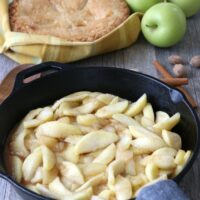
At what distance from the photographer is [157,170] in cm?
77

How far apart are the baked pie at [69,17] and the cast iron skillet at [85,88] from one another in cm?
25

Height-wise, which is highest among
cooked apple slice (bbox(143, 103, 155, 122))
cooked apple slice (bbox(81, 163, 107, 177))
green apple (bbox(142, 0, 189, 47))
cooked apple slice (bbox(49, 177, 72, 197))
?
cooked apple slice (bbox(49, 177, 72, 197))

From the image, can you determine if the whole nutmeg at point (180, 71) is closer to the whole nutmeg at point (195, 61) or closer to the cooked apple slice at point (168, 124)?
the whole nutmeg at point (195, 61)

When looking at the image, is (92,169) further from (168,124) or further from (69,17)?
(69,17)

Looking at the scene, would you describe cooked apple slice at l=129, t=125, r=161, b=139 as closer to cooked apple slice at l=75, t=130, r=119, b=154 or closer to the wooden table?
cooked apple slice at l=75, t=130, r=119, b=154

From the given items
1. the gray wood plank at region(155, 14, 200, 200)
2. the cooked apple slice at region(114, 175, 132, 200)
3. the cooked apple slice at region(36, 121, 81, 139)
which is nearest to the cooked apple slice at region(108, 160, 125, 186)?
the cooked apple slice at region(114, 175, 132, 200)

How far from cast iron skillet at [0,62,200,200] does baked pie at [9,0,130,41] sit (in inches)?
9.7

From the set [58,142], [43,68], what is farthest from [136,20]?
[58,142]

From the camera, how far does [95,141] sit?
0.82 metres

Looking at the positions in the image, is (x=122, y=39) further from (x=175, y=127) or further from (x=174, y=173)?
(x=174, y=173)

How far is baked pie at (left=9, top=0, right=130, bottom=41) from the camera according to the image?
120 centimetres

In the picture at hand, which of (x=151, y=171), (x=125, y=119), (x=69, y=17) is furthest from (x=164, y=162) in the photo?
(x=69, y=17)

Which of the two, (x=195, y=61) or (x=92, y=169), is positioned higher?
(x=92, y=169)

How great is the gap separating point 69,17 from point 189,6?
0.34 metres
